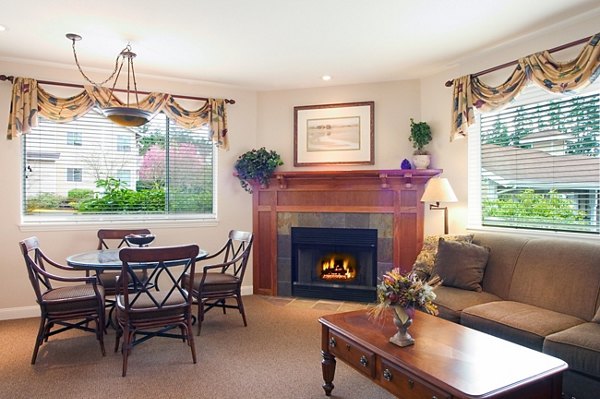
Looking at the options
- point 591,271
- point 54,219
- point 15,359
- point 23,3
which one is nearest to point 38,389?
point 15,359

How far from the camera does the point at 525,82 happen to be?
336cm

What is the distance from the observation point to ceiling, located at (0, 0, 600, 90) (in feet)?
9.53

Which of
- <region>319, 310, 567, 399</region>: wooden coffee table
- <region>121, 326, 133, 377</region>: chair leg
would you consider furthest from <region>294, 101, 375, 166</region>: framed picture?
<region>121, 326, 133, 377</region>: chair leg

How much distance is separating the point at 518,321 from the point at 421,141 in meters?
2.29

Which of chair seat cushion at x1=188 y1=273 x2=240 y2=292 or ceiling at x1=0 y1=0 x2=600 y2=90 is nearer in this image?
ceiling at x1=0 y1=0 x2=600 y2=90

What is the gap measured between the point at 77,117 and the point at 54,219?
3.68ft

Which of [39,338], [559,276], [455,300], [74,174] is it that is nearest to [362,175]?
[455,300]

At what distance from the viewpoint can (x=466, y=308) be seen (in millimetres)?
2939

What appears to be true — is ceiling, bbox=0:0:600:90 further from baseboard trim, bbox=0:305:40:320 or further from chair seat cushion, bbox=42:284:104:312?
baseboard trim, bbox=0:305:40:320

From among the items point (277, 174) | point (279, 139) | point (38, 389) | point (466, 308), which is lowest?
point (38, 389)

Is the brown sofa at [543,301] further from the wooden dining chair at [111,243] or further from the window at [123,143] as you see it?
the window at [123,143]

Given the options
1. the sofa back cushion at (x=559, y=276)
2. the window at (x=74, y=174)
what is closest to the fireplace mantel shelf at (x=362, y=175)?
the sofa back cushion at (x=559, y=276)

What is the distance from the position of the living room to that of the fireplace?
65 cm

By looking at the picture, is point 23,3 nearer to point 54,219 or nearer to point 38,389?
point 54,219
